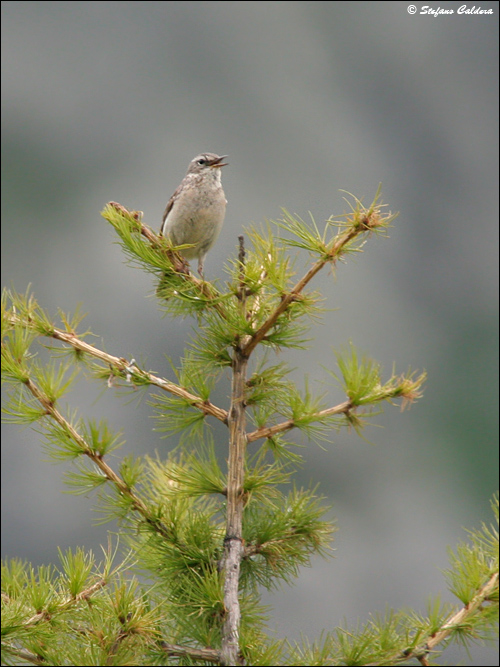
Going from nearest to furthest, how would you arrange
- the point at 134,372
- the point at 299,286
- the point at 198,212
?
1. the point at 299,286
2. the point at 134,372
3. the point at 198,212

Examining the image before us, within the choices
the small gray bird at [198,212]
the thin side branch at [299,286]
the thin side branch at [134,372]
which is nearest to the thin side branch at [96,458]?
the thin side branch at [134,372]

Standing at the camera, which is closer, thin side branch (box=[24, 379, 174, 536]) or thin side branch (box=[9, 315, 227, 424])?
thin side branch (box=[24, 379, 174, 536])

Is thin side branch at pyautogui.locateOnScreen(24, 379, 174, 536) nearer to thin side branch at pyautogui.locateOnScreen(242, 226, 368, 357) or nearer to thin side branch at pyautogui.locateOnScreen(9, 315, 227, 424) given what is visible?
thin side branch at pyautogui.locateOnScreen(9, 315, 227, 424)

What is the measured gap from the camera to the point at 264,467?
6.31ft

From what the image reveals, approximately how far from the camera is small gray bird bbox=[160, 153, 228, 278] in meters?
3.17

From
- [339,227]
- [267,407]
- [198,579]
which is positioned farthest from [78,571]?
[339,227]

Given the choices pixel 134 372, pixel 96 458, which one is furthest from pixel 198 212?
pixel 96 458

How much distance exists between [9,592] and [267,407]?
2.60ft

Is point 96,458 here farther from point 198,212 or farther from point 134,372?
point 198,212

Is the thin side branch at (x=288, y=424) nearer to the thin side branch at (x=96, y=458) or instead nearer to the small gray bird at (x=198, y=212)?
the thin side branch at (x=96, y=458)

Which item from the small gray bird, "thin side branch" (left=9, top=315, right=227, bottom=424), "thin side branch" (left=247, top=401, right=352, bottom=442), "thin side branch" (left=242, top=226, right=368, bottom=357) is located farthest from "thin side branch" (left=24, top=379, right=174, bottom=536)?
the small gray bird

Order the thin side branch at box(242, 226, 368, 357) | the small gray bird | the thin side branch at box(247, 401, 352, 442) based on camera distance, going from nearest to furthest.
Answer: the thin side branch at box(242, 226, 368, 357) < the thin side branch at box(247, 401, 352, 442) < the small gray bird

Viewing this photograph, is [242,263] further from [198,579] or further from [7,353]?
[198,579]

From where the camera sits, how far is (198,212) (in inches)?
124
